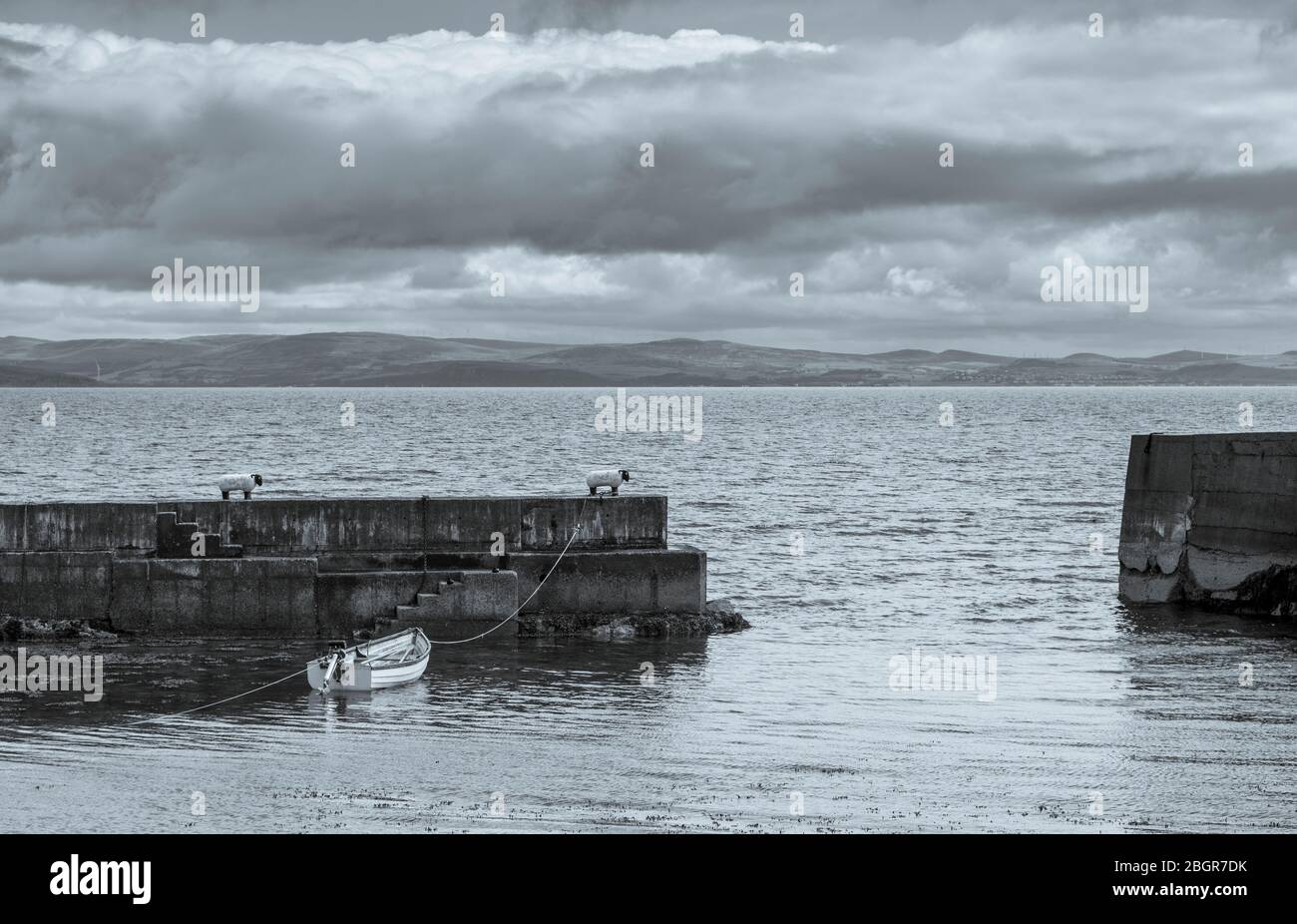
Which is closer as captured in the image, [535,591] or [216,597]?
[216,597]

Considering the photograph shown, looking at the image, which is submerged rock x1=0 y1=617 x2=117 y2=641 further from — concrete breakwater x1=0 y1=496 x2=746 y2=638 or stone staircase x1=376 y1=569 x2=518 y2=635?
stone staircase x1=376 y1=569 x2=518 y2=635

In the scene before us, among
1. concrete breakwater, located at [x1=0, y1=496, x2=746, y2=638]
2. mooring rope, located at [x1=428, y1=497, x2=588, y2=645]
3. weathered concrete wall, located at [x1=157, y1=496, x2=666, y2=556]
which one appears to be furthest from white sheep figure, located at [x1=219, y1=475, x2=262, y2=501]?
mooring rope, located at [x1=428, y1=497, x2=588, y2=645]

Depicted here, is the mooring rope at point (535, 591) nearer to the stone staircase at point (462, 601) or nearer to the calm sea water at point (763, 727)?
the stone staircase at point (462, 601)

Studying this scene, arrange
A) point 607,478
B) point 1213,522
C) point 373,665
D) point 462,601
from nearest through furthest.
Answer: point 373,665
point 462,601
point 607,478
point 1213,522

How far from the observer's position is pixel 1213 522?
25.0 metres

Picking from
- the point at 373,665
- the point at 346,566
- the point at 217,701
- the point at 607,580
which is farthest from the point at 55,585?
the point at 607,580

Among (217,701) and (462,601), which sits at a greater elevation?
(462,601)

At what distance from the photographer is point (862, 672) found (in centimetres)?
2098

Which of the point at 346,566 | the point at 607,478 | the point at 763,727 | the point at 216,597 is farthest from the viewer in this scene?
the point at 607,478

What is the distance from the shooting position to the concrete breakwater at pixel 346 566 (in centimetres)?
2122

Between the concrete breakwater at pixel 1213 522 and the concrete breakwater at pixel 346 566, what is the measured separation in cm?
895

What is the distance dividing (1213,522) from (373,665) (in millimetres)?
14786

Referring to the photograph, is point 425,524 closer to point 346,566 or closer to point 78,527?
point 346,566
